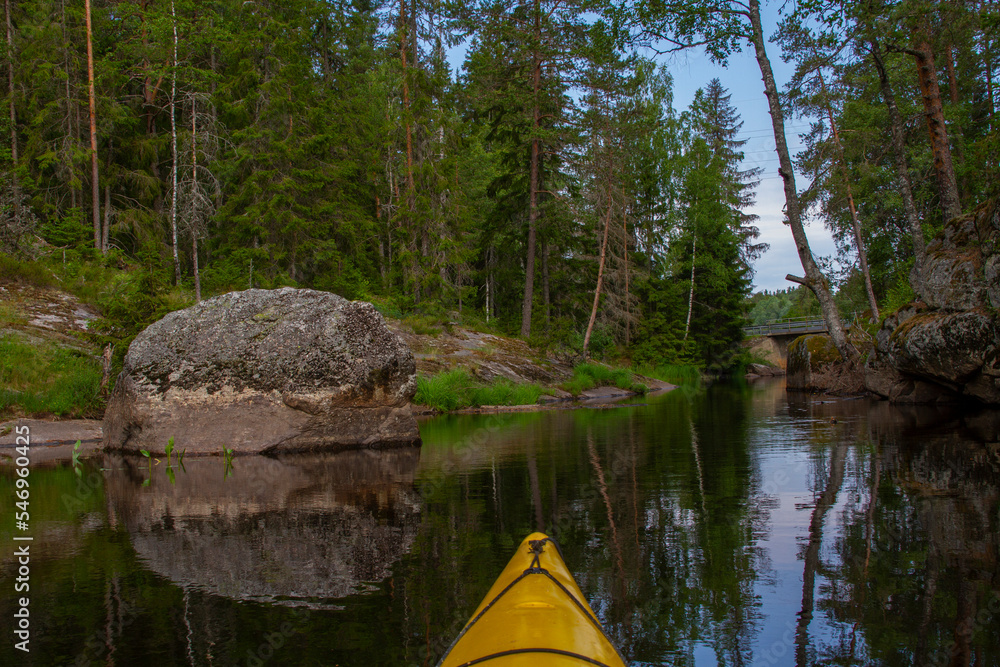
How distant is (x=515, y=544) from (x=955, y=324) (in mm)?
12510

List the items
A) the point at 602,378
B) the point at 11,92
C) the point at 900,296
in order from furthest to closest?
the point at 602,378 < the point at 11,92 < the point at 900,296

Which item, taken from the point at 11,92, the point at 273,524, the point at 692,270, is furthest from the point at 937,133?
the point at 11,92

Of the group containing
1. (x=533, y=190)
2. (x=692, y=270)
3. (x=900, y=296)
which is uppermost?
(x=533, y=190)

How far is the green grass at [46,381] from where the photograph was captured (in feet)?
43.4

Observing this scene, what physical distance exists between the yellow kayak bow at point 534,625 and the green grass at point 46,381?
46.6 ft

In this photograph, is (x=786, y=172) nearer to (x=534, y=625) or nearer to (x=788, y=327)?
(x=534, y=625)

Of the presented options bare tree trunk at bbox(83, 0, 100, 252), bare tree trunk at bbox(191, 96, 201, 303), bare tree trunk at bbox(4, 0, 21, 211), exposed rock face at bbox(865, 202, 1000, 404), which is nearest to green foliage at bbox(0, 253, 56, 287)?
bare tree trunk at bbox(83, 0, 100, 252)

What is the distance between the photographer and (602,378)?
2591cm

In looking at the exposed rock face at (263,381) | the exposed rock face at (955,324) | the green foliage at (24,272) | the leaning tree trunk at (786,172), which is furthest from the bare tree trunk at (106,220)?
the exposed rock face at (955,324)

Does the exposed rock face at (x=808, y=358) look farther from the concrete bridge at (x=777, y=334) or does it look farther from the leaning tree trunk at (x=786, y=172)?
the concrete bridge at (x=777, y=334)

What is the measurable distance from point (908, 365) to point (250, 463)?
48.8ft

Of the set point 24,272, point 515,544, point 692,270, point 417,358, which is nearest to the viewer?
point 515,544

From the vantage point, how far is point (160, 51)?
23.5 meters

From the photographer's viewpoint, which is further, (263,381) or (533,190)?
(533,190)
